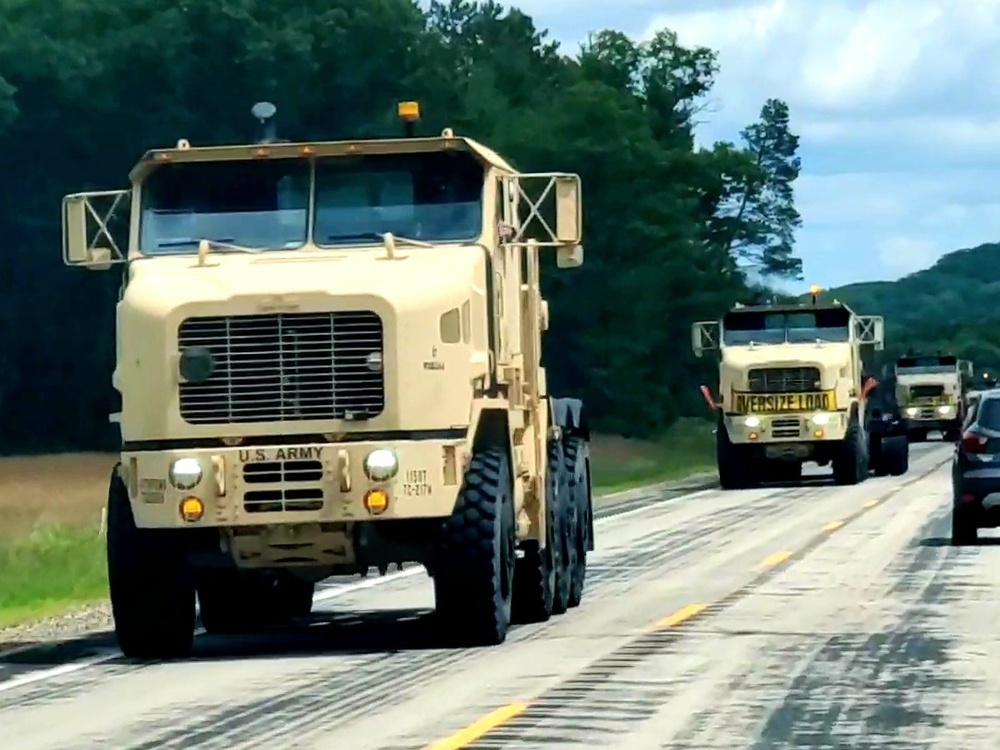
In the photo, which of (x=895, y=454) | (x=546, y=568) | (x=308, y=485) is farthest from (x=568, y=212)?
(x=895, y=454)

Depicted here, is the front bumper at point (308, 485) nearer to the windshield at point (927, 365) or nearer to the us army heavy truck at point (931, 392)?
the us army heavy truck at point (931, 392)

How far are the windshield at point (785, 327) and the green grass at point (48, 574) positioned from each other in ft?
51.6

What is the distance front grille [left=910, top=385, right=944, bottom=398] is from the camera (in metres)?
75.5

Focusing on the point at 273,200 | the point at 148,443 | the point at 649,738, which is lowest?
the point at 649,738

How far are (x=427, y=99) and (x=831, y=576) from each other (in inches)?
2580

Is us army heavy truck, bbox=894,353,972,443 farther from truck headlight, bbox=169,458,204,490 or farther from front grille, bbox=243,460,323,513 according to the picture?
truck headlight, bbox=169,458,204,490

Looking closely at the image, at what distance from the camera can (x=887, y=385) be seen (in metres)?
61.8

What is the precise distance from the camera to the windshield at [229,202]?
17.7 meters

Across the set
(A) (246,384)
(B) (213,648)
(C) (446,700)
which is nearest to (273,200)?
(A) (246,384)

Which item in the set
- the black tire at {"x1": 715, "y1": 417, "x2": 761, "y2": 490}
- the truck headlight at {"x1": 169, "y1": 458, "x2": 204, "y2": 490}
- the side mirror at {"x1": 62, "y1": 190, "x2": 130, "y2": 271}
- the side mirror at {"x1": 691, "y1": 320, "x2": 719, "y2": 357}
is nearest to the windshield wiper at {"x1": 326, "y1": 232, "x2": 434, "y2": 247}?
the side mirror at {"x1": 62, "y1": 190, "x2": 130, "y2": 271}

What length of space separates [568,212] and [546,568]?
292cm

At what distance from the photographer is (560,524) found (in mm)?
19828

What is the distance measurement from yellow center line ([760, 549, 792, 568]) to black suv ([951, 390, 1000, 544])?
1.89 meters

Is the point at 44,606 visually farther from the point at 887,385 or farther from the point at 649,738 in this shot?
the point at 887,385
